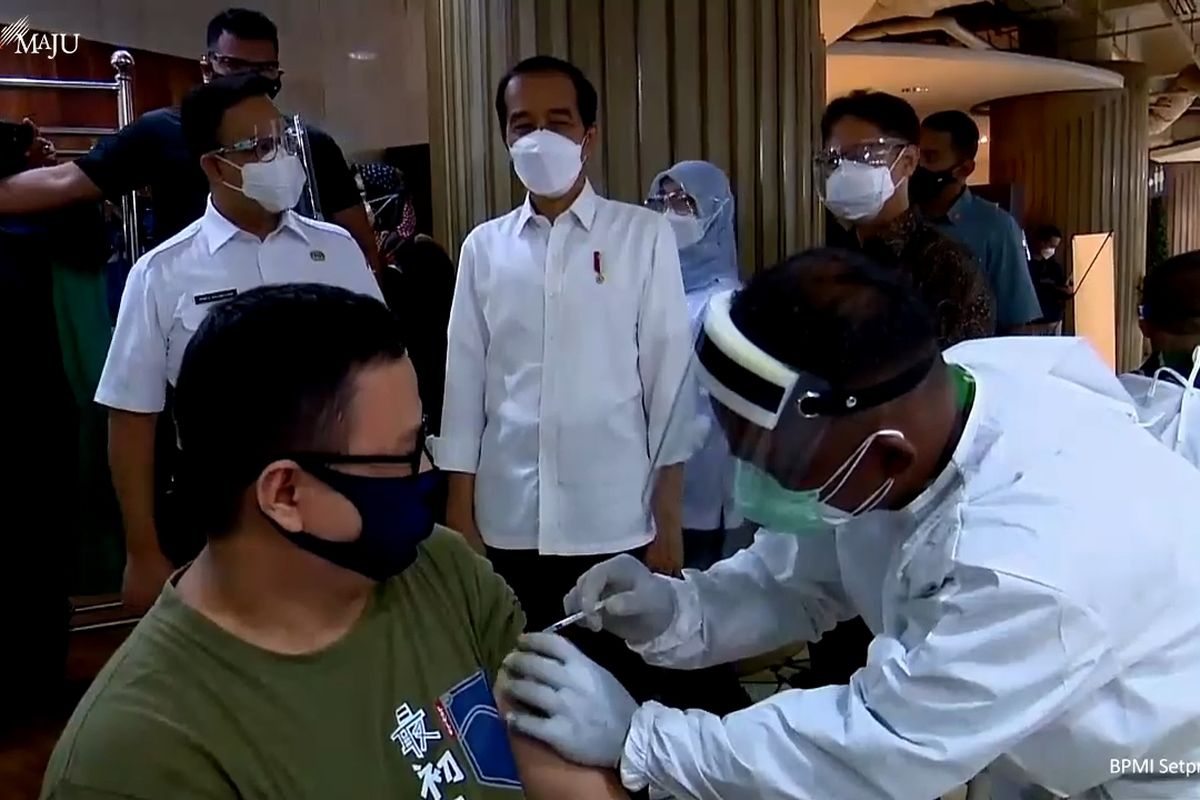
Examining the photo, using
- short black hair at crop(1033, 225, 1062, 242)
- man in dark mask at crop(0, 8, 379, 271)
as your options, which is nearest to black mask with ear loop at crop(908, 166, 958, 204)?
man in dark mask at crop(0, 8, 379, 271)

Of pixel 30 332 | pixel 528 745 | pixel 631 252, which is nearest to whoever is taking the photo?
pixel 528 745

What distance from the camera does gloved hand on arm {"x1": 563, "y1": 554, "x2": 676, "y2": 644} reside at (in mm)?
1329

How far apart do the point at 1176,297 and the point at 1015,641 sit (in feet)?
4.27

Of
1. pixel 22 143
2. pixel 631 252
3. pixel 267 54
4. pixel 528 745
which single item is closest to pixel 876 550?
pixel 528 745

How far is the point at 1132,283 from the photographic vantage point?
9.96 metres

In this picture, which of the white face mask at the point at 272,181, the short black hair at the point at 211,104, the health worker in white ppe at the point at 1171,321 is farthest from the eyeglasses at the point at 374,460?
the short black hair at the point at 211,104

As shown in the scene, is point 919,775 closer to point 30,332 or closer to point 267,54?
point 267,54

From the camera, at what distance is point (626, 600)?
1.32 m

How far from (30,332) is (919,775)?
95.7 inches

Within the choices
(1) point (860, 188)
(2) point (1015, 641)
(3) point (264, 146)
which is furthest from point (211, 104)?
(2) point (1015, 641)

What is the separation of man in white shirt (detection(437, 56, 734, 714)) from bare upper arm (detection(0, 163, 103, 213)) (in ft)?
3.01

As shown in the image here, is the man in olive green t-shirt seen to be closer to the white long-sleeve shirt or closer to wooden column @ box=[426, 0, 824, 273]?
the white long-sleeve shirt

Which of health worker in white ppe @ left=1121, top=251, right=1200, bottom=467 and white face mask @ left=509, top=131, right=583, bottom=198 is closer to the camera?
health worker in white ppe @ left=1121, top=251, right=1200, bottom=467

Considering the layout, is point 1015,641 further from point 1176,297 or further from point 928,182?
point 928,182
